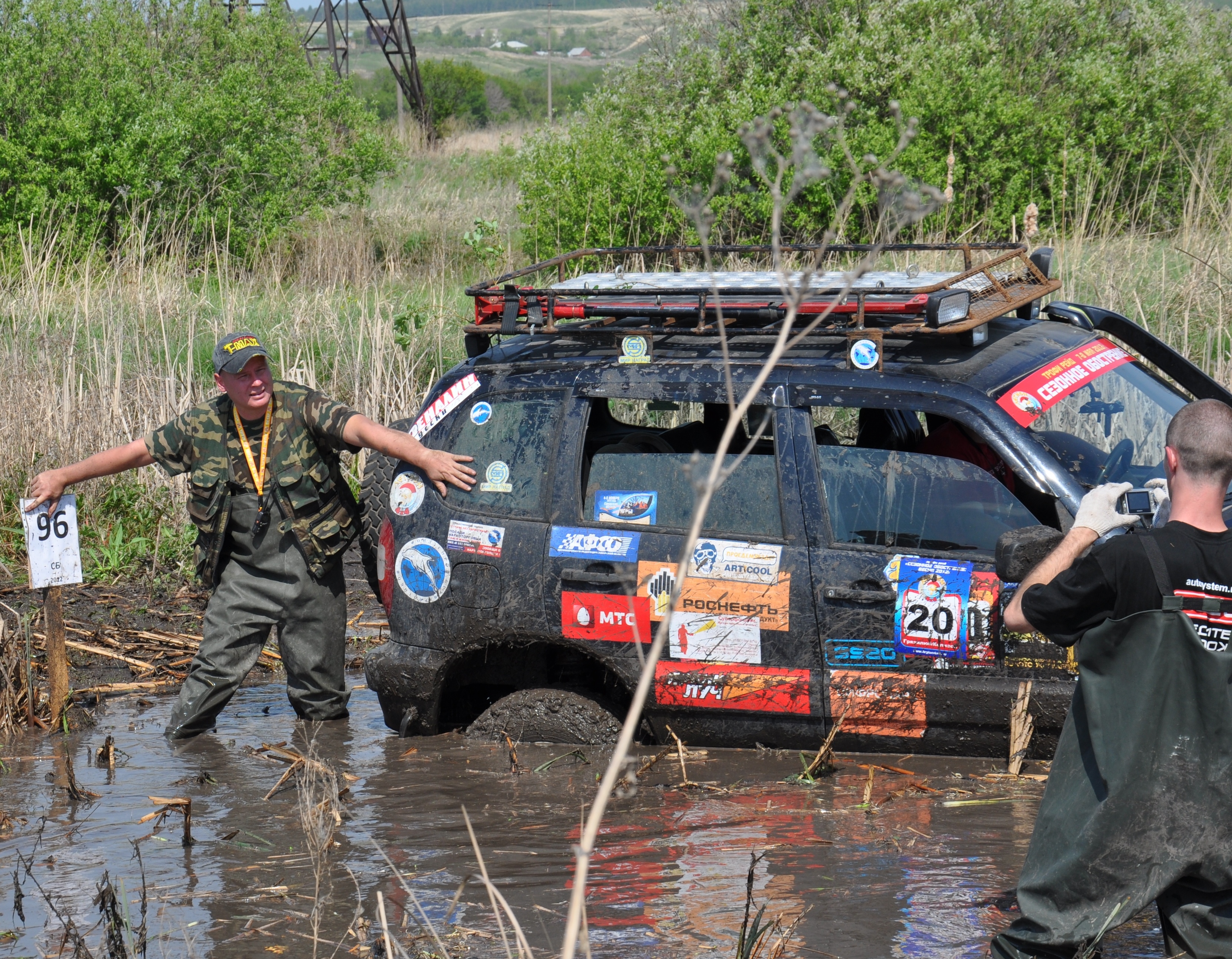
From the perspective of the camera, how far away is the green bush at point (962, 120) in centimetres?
1480

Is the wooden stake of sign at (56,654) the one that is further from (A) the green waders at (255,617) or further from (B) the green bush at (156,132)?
(B) the green bush at (156,132)

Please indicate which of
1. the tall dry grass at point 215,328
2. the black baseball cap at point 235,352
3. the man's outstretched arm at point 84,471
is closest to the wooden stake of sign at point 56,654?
the man's outstretched arm at point 84,471

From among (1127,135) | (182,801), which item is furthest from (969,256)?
(1127,135)

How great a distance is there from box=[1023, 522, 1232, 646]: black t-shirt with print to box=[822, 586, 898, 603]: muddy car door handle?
Result: 1.41 meters

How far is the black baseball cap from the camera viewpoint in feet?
18.3

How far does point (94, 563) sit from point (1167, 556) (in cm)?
731

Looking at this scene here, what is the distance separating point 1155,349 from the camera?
203 inches

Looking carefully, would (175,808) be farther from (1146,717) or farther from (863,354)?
(1146,717)

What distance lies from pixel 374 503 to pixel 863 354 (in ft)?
9.52

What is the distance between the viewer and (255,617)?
592 centimetres

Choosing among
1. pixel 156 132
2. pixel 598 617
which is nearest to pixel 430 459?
pixel 598 617

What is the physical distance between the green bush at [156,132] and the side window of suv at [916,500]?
11.6 m

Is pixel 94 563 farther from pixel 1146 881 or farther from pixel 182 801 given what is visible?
pixel 1146 881

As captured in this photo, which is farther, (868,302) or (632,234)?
(632,234)
